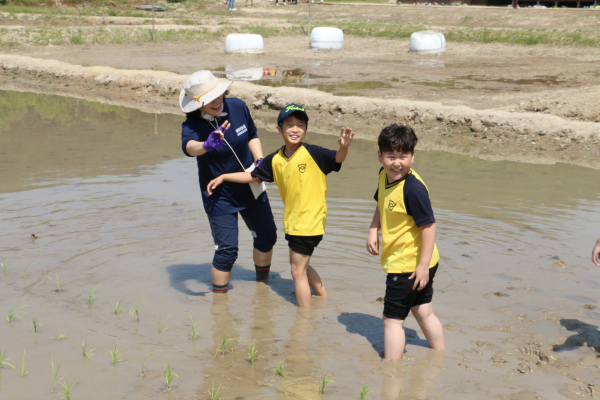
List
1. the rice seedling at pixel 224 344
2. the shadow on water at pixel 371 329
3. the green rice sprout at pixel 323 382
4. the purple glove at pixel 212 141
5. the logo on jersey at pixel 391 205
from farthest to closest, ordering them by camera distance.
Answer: the purple glove at pixel 212 141
the shadow on water at pixel 371 329
the rice seedling at pixel 224 344
the logo on jersey at pixel 391 205
the green rice sprout at pixel 323 382

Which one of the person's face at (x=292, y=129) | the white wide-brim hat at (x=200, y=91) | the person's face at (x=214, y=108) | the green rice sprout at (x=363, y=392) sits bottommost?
the green rice sprout at (x=363, y=392)

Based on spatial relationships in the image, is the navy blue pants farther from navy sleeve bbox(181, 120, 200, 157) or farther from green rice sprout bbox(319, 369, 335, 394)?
green rice sprout bbox(319, 369, 335, 394)

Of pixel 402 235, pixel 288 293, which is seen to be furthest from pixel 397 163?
pixel 288 293

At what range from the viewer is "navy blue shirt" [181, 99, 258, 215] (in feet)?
13.8

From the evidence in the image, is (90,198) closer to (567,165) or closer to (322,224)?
(322,224)

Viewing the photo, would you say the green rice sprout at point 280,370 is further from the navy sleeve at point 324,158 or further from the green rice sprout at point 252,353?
the navy sleeve at point 324,158

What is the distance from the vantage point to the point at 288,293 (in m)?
4.72

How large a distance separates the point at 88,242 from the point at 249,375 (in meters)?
2.97

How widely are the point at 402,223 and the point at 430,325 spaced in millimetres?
692

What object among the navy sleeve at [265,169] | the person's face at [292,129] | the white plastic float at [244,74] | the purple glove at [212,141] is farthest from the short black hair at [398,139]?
the white plastic float at [244,74]

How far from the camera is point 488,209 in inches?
266

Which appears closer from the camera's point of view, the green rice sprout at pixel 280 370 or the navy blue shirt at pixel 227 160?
the green rice sprout at pixel 280 370

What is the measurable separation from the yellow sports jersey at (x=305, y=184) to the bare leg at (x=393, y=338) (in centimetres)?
83

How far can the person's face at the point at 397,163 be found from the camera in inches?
126
